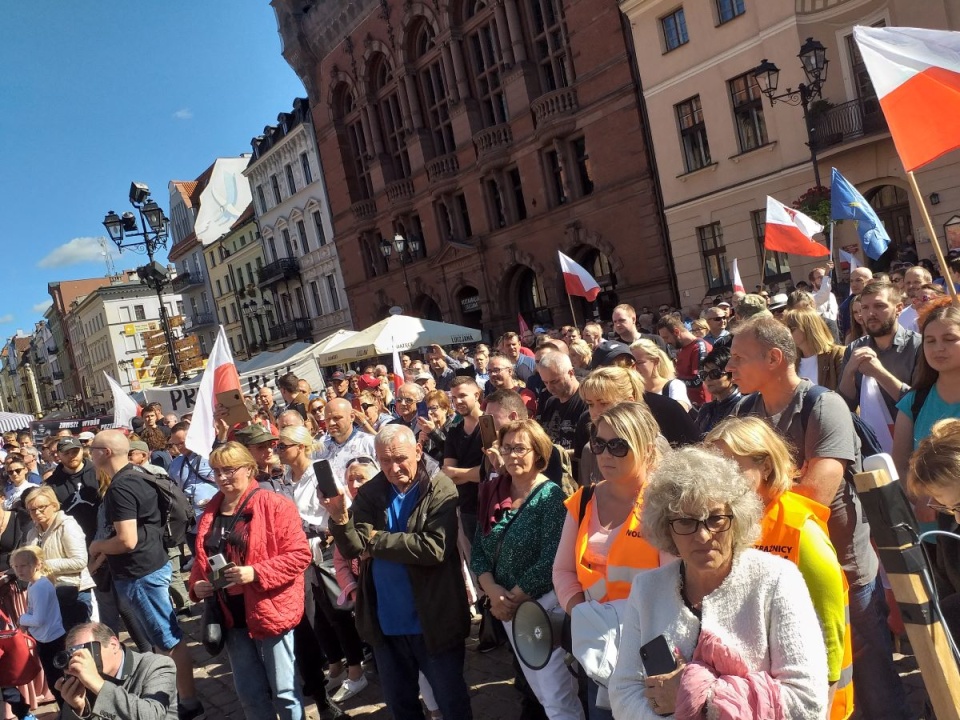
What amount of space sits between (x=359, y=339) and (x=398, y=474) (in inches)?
542

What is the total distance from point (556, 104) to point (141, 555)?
20195mm

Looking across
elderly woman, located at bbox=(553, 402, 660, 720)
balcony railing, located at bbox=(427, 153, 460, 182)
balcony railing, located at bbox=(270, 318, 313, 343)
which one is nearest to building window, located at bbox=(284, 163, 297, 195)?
balcony railing, located at bbox=(270, 318, 313, 343)

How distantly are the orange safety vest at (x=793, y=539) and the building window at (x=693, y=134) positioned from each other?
60.6 feet

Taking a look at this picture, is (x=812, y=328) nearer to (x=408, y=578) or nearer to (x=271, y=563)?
(x=408, y=578)

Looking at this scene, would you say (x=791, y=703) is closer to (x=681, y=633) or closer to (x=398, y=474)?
(x=681, y=633)

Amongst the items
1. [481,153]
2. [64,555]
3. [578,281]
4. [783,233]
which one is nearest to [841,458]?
[64,555]

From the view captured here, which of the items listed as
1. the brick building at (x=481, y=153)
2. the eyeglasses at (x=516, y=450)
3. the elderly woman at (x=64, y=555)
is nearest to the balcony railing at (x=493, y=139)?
the brick building at (x=481, y=153)

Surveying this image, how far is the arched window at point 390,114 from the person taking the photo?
30.4 metres

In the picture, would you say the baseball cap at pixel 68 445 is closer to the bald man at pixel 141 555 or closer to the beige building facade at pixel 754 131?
the bald man at pixel 141 555

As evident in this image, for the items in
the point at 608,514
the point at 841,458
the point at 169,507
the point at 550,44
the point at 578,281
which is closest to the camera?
the point at 841,458

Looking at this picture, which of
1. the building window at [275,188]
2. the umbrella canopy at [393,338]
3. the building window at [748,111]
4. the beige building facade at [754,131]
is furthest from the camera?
the building window at [275,188]

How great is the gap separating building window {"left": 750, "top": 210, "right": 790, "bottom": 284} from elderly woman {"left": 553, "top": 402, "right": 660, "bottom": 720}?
54.4ft

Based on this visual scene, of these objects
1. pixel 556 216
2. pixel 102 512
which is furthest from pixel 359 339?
pixel 102 512

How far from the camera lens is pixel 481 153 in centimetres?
2564
